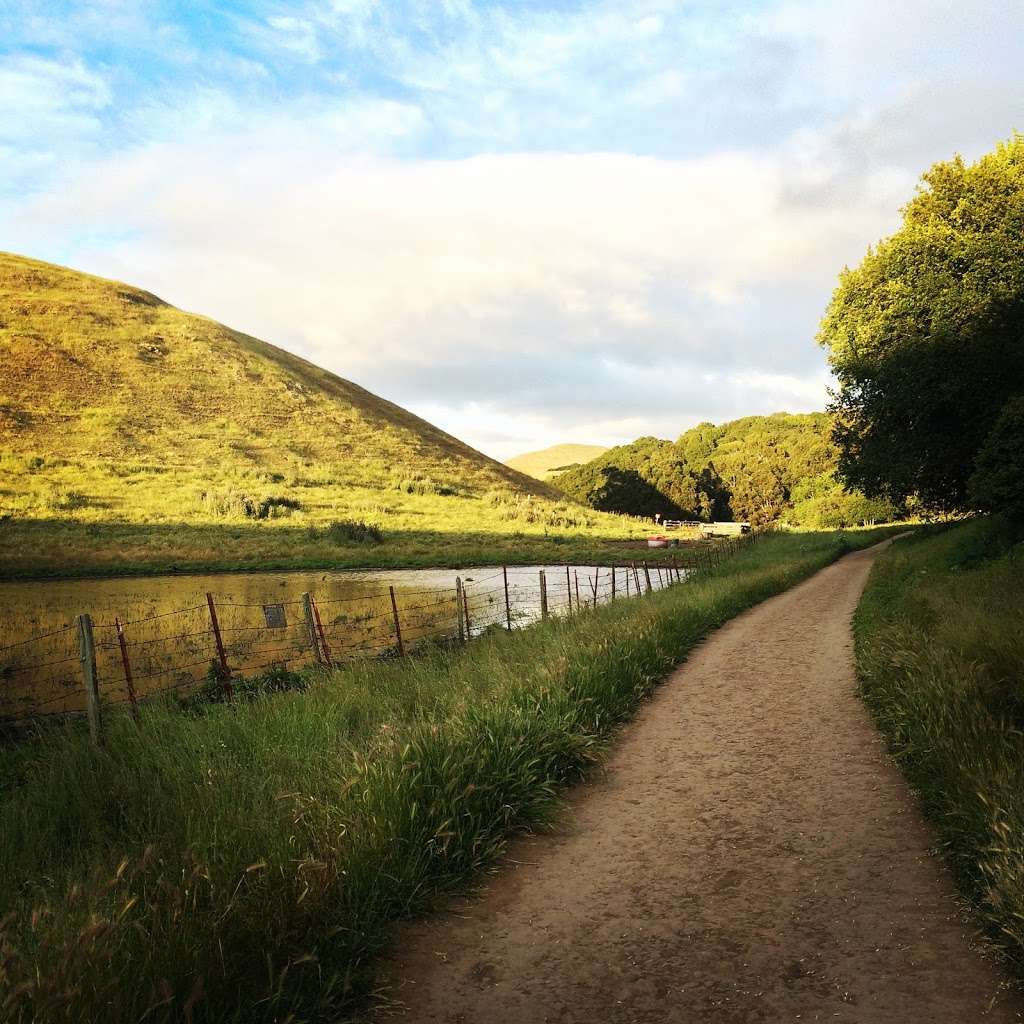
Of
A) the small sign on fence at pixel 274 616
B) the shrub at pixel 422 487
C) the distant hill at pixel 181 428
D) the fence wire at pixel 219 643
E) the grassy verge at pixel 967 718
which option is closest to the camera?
the grassy verge at pixel 967 718

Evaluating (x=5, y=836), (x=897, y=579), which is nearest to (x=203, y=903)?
(x=5, y=836)

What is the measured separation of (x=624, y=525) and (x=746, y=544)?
85.2 ft

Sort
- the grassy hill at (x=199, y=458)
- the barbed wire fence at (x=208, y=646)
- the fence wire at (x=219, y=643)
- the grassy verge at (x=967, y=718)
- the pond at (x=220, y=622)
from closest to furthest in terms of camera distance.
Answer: the grassy verge at (x=967, y=718)
the barbed wire fence at (x=208, y=646)
the fence wire at (x=219, y=643)
the pond at (x=220, y=622)
the grassy hill at (x=199, y=458)

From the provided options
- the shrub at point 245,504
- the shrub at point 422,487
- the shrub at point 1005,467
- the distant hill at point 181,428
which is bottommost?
the shrub at point 1005,467

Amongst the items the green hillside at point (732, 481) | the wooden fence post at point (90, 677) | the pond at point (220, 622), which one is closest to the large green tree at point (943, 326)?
the pond at point (220, 622)

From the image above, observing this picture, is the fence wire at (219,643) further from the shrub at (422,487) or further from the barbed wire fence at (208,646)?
the shrub at (422,487)

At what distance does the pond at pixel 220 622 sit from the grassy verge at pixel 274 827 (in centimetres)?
303

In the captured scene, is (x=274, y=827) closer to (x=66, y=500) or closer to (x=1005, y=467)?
(x=1005, y=467)

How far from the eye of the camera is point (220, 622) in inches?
904

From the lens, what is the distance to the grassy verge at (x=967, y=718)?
439 cm

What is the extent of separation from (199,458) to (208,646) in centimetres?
5838

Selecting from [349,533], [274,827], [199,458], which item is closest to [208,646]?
[274,827]

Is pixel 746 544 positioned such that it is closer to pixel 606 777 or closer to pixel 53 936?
pixel 606 777

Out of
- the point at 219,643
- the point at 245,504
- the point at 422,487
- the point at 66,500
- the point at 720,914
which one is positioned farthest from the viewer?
the point at 422,487
